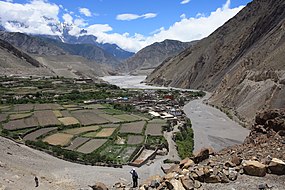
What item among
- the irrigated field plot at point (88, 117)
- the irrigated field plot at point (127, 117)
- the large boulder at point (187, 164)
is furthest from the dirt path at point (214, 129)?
the large boulder at point (187, 164)

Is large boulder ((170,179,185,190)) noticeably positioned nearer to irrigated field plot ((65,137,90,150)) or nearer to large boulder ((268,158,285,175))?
large boulder ((268,158,285,175))

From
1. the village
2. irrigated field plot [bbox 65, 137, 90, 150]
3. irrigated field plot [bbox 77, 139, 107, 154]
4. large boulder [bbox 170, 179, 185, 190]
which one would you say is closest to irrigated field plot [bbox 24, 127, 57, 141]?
the village

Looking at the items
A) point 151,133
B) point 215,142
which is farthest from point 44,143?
point 215,142

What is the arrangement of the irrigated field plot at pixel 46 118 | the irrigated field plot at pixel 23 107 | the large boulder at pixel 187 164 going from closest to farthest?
the large boulder at pixel 187 164, the irrigated field plot at pixel 46 118, the irrigated field plot at pixel 23 107

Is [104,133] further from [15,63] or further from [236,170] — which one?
[15,63]

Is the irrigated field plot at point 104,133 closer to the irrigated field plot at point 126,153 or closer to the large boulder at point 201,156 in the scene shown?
the irrigated field plot at point 126,153
